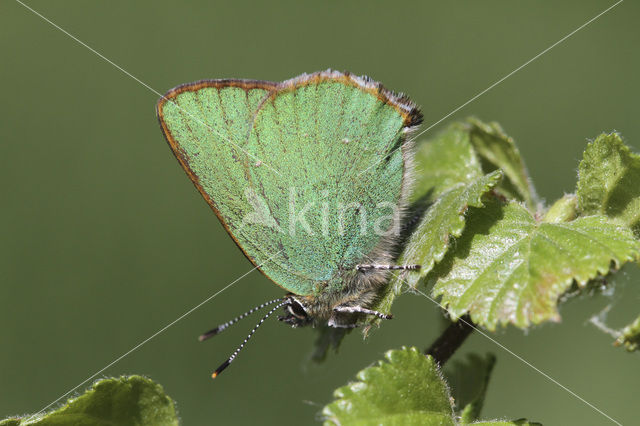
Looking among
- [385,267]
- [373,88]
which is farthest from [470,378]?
[373,88]

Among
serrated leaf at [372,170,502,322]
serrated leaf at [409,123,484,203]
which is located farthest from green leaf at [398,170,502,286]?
serrated leaf at [409,123,484,203]

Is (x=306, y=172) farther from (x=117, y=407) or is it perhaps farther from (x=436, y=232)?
(x=117, y=407)

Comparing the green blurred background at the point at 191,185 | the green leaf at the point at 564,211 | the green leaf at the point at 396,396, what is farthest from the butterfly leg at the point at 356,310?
the green blurred background at the point at 191,185

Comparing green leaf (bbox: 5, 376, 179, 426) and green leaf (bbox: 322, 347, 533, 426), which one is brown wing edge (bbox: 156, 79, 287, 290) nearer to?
green leaf (bbox: 5, 376, 179, 426)

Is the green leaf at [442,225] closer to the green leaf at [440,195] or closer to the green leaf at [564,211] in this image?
the green leaf at [440,195]

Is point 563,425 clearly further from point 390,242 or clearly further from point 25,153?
point 25,153

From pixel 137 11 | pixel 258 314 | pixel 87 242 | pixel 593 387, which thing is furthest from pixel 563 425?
pixel 137 11
